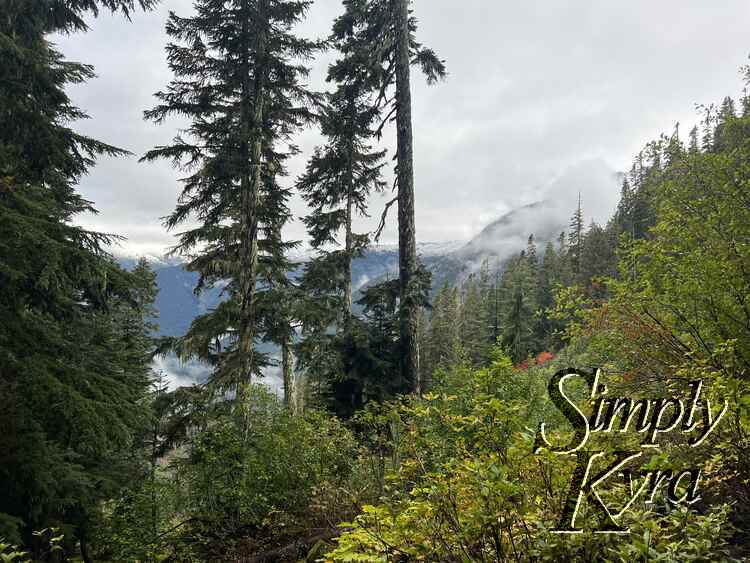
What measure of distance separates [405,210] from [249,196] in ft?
14.0

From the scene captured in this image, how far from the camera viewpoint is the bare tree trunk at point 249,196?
34.6 ft

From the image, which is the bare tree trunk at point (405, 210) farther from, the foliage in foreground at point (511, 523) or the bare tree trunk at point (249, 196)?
the foliage in foreground at point (511, 523)

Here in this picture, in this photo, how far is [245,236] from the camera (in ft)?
35.7

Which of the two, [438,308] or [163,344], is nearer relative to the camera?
[163,344]

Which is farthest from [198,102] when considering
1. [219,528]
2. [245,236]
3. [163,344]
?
[219,528]

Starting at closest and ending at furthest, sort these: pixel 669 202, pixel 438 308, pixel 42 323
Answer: pixel 669 202 → pixel 42 323 → pixel 438 308

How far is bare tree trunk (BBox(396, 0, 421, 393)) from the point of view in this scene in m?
10.0

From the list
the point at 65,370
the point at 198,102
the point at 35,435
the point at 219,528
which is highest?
the point at 198,102

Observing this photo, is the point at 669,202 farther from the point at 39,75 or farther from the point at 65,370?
the point at 39,75

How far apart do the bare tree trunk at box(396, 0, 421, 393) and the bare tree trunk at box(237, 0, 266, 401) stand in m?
3.75

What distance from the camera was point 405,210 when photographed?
10.4m

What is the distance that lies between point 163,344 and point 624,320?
1075 cm

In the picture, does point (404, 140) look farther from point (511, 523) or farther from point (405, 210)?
Answer: point (511, 523)

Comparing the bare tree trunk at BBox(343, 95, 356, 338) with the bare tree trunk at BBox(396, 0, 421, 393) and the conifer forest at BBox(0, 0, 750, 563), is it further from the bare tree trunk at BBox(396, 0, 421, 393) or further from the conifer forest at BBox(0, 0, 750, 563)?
the bare tree trunk at BBox(396, 0, 421, 393)
